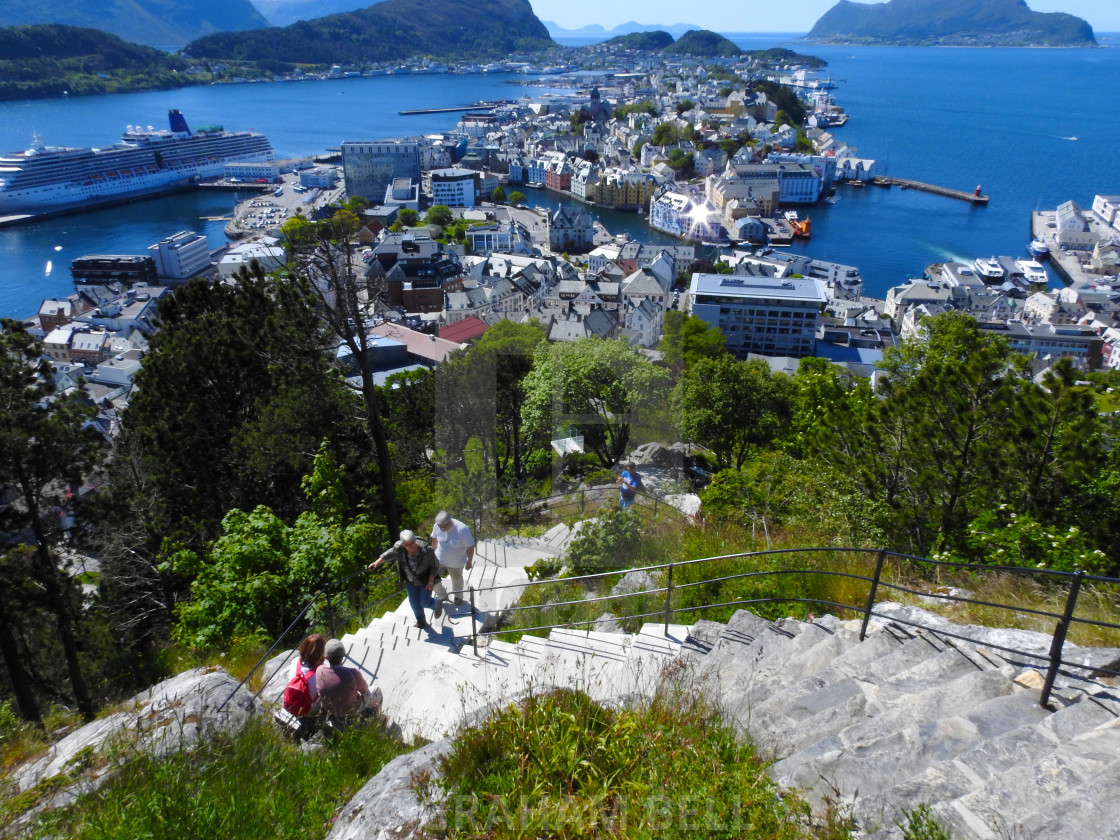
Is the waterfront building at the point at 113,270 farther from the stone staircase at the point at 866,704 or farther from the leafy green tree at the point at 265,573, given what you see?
the stone staircase at the point at 866,704

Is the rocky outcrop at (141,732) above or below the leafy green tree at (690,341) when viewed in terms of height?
above

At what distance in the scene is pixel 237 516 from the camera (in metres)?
4.78

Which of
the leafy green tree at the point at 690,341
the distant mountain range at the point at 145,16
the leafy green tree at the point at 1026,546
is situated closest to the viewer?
the leafy green tree at the point at 1026,546

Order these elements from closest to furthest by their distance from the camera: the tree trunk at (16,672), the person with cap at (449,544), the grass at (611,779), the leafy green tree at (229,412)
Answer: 1. the grass at (611,779)
2. the person with cap at (449,544)
3. the tree trunk at (16,672)
4. the leafy green tree at (229,412)

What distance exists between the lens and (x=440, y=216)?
4606 centimetres

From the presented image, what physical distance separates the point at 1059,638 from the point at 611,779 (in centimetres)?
134

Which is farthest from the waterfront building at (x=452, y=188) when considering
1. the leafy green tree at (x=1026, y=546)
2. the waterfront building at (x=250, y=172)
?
the leafy green tree at (x=1026, y=546)

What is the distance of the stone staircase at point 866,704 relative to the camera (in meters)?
1.66

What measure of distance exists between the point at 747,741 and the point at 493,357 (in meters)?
9.36

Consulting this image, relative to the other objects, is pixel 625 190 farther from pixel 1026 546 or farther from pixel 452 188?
pixel 1026 546

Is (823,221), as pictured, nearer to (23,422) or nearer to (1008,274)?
(1008,274)

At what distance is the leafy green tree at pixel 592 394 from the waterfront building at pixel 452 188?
44.8m

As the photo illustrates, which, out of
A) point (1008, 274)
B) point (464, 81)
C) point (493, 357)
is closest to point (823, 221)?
point (1008, 274)

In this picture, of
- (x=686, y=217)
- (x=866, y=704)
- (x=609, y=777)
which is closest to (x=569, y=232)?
(x=686, y=217)
